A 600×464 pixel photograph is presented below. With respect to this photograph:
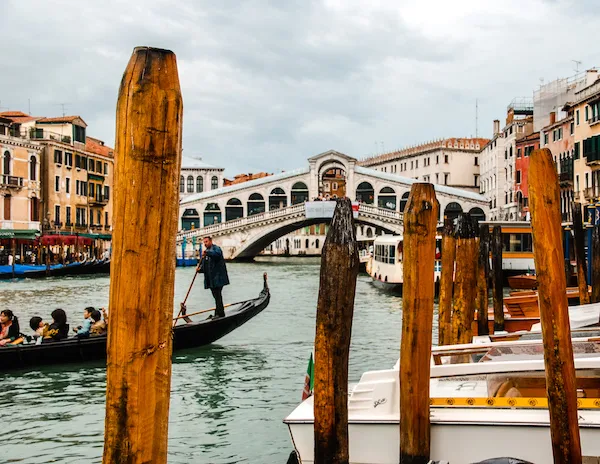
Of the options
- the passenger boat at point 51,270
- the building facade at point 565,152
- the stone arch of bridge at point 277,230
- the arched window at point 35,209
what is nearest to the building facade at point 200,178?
the stone arch of bridge at point 277,230

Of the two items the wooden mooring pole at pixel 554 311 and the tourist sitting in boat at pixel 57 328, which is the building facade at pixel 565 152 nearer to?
the tourist sitting in boat at pixel 57 328

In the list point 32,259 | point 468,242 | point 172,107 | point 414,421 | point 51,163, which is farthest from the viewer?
point 51,163

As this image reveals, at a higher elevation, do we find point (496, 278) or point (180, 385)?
point (496, 278)

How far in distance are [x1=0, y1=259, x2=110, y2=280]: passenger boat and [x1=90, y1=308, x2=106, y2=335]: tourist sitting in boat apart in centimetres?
1316

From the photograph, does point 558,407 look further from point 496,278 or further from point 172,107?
point 496,278

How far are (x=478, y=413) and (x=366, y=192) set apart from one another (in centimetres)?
3284

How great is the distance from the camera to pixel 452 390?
3512mm

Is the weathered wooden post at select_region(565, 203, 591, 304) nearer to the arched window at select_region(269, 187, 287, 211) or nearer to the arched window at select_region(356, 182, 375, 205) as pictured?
the arched window at select_region(356, 182, 375, 205)

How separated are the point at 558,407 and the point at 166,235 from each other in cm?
175

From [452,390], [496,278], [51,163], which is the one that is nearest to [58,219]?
[51,163]

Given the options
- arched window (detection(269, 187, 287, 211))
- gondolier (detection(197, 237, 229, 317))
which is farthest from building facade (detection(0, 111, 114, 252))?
gondolier (detection(197, 237, 229, 317))

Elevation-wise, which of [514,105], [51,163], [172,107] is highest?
[514,105]

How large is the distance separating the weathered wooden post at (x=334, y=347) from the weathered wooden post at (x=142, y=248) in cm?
122

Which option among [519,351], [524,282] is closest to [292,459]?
[519,351]
